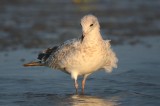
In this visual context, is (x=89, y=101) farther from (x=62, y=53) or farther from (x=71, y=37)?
(x=71, y=37)

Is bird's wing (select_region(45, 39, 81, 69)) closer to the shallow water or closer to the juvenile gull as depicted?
the juvenile gull

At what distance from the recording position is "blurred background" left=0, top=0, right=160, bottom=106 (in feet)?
31.1

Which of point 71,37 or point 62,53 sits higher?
point 71,37

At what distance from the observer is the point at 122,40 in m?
16.3

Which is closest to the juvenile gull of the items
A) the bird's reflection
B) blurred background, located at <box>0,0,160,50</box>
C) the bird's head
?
the bird's head

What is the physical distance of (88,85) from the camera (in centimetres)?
1056

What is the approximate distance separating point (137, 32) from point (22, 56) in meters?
5.55

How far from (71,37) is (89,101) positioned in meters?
7.71

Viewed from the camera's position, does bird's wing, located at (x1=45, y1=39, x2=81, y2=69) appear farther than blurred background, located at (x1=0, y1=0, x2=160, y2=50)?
No

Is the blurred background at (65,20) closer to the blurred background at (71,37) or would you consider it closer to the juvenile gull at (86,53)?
the blurred background at (71,37)

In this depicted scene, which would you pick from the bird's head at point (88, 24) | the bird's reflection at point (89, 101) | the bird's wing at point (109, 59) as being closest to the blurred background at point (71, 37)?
the bird's reflection at point (89, 101)

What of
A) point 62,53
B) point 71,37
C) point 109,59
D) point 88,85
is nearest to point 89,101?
point 109,59

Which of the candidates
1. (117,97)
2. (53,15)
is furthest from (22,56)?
(53,15)

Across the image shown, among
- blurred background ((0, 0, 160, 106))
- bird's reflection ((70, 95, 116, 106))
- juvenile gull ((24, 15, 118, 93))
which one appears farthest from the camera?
blurred background ((0, 0, 160, 106))
